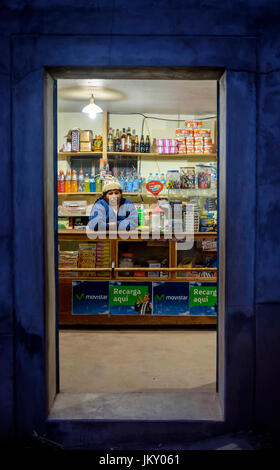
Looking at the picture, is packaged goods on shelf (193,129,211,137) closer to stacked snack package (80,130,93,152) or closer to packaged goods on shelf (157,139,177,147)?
packaged goods on shelf (157,139,177,147)

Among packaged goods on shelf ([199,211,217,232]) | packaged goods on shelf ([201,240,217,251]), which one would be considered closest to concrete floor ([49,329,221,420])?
packaged goods on shelf ([201,240,217,251])

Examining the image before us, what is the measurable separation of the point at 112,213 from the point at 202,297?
1.69m

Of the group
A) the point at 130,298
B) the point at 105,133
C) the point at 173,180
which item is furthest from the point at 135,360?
the point at 105,133

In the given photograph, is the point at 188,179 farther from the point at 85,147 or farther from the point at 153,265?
the point at 85,147

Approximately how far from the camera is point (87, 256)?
5.26 meters

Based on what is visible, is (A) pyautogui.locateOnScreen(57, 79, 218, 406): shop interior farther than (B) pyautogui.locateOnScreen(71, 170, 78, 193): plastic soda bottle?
No

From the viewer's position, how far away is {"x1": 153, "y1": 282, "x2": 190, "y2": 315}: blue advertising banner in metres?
5.16

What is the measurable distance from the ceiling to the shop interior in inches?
0.7
